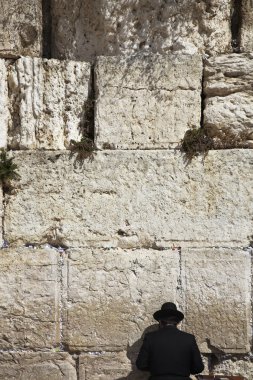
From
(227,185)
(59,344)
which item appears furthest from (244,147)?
(59,344)

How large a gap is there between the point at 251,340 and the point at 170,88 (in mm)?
2366

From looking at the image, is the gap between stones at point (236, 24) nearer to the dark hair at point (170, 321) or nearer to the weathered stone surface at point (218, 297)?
the weathered stone surface at point (218, 297)

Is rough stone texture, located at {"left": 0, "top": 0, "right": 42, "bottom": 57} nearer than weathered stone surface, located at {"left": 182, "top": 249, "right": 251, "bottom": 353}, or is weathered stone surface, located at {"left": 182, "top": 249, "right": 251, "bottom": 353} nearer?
weathered stone surface, located at {"left": 182, "top": 249, "right": 251, "bottom": 353}

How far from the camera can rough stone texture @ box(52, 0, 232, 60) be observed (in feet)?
23.9

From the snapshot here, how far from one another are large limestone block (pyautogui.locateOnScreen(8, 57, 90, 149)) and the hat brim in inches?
71.8

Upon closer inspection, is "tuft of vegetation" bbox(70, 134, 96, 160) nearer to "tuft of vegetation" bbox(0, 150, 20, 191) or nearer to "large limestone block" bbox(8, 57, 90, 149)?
"large limestone block" bbox(8, 57, 90, 149)

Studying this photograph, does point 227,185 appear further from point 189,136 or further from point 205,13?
point 205,13

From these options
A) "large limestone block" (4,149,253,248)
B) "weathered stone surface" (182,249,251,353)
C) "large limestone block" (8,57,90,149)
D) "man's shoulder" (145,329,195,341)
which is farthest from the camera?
"large limestone block" (8,57,90,149)

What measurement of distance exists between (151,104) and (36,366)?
2571mm

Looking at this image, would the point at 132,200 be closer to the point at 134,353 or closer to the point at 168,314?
the point at 168,314

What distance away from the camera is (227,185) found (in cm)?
684

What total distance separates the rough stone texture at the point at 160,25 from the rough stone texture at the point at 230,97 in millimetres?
343

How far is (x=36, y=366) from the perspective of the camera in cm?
684

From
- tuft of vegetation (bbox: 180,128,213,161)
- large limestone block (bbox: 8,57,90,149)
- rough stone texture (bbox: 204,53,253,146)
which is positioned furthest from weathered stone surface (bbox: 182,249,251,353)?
large limestone block (bbox: 8,57,90,149)
